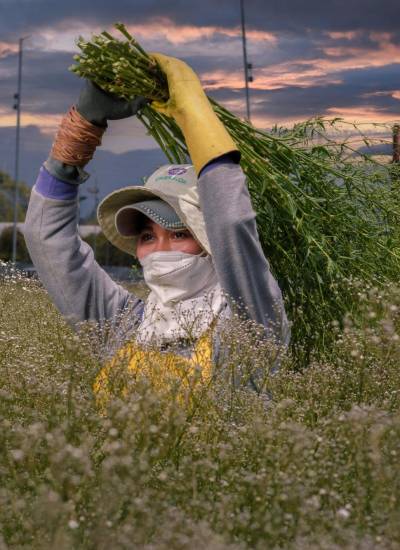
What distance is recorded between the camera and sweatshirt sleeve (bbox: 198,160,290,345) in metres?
4.30

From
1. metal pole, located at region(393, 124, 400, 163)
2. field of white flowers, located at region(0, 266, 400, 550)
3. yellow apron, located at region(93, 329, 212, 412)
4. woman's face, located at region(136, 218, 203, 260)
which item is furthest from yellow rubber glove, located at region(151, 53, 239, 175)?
metal pole, located at region(393, 124, 400, 163)

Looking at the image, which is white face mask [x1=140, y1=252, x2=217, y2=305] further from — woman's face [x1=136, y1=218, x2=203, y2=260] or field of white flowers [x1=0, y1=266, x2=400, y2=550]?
field of white flowers [x1=0, y1=266, x2=400, y2=550]

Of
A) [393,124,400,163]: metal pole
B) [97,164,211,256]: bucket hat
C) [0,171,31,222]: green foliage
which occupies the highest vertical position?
[97,164,211,256]: bucket hat

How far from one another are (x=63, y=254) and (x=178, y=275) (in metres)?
0.65

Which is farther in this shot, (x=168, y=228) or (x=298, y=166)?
(x=298, y=166)

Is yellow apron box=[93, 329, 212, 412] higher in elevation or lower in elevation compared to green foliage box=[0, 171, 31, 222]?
higher

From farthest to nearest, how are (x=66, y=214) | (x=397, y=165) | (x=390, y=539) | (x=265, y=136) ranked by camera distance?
(x=397, y=165) → (x=265, y=136) → (x=66, y=214) → (x=390, y=539)

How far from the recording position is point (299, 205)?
17.0 feet

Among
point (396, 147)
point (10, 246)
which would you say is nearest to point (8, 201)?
point (10, 246)

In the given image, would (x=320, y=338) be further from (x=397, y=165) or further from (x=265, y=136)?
(x=397, y=165)

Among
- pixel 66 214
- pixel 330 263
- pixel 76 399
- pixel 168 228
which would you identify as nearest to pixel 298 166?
pixel 330 263

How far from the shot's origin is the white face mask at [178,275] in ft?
15.1

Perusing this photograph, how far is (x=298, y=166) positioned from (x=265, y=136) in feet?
0.87

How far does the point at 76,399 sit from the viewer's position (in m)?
3.32
